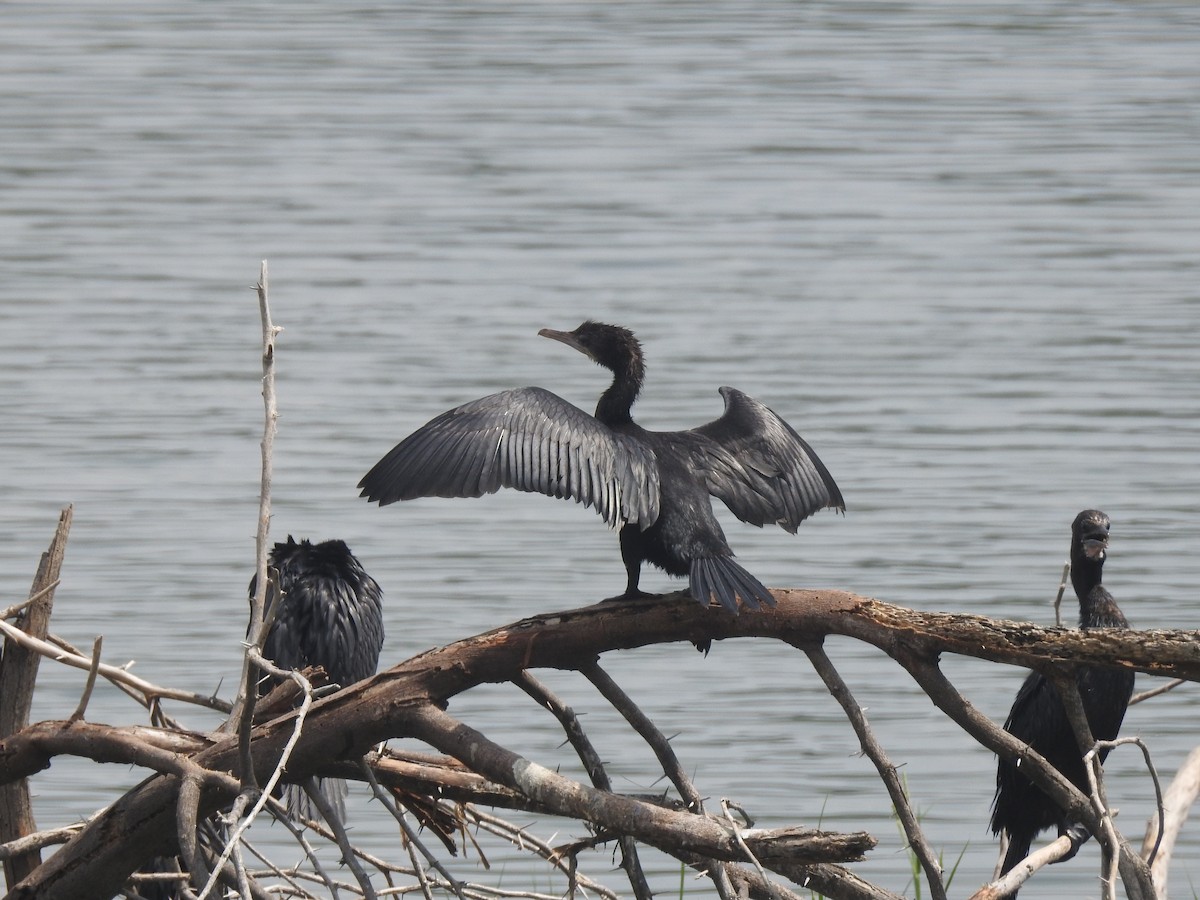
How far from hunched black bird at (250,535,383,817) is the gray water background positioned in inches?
47.4

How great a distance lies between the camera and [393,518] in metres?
10.3

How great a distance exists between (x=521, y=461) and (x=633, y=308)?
9.56 metres

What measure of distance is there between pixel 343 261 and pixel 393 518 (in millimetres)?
5416

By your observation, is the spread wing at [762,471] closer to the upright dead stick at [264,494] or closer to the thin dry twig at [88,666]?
the thin dry twig at [88,666]

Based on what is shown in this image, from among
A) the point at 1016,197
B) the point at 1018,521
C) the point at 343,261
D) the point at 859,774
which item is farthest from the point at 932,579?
the point at 1016,197

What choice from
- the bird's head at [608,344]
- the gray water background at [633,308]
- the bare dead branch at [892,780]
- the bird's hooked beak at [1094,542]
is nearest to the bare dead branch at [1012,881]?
the bare dead branch at [892,780]

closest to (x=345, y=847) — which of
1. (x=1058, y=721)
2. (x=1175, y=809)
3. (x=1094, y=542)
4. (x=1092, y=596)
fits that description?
(x=1175, y=809)

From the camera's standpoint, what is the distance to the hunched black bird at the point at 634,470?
14.0 feet

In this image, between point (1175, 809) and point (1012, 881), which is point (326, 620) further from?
point (1012, 881)

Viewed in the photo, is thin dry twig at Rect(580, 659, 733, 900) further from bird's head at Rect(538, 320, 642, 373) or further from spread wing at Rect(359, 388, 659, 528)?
bird's head at Rect(538, 320, 642, 373)

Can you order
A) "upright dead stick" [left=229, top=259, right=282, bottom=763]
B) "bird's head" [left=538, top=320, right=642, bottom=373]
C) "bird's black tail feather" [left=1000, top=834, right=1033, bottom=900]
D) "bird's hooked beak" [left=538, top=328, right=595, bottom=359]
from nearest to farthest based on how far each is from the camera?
"upright dead stick" [left=229, top=259, right=282, bottom=763] → "bird's head" [left=538, top=320, right=642, bottom=373] → "bird's hooked beak" [left=538, top=328, right=595, bottom=359] → "bird's black tail feather" [left=1000, top=834, right=1033, bottom=900]

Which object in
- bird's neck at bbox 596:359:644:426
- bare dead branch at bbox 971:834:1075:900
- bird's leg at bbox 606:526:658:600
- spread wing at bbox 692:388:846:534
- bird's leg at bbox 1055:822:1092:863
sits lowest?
bird's leg at bbox 1055:822:1092:863

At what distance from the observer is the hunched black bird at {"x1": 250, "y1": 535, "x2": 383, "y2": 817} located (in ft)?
19.0

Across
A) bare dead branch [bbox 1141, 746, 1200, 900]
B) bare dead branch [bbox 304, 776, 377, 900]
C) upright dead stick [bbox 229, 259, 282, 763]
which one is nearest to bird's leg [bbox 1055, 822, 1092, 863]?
bare dead branch [bbox 1141, 746, 1200, 900]
